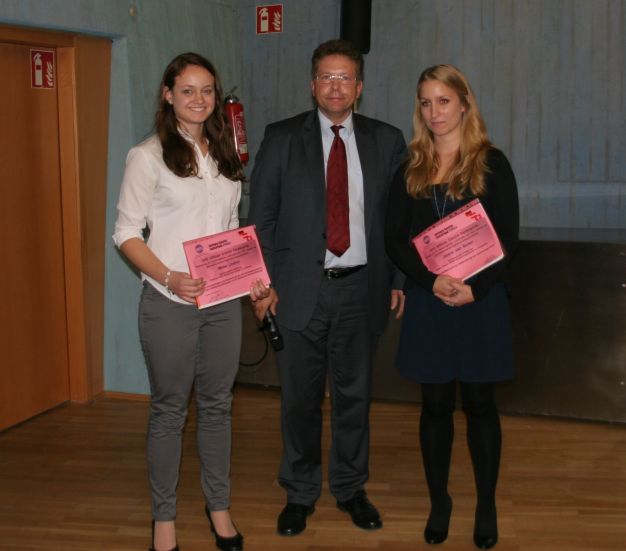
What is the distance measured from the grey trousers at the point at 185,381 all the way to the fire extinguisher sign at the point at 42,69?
2.04 m

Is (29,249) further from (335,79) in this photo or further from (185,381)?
(335,79)

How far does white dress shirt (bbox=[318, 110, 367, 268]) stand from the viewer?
304cm

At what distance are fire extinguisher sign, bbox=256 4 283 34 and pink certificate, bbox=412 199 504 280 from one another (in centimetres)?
317

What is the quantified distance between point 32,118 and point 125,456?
166 cm

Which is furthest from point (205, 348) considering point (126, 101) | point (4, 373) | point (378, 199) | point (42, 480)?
point (126, 101)

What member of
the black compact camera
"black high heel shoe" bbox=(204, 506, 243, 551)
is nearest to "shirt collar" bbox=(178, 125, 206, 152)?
the black compact camera

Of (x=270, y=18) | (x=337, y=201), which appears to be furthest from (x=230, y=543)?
(x=270, y=18)

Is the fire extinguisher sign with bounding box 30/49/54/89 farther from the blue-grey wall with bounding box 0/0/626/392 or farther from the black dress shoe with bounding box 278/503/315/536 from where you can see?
the black dress shoe with bounding box 278/503/315/536

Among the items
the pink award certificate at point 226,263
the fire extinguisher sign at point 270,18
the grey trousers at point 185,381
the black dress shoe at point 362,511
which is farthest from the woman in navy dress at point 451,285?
the fire extinguisher sign at point 270,18

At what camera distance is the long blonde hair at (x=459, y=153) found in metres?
2.76

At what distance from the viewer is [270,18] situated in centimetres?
562

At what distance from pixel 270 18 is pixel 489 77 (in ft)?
4.59

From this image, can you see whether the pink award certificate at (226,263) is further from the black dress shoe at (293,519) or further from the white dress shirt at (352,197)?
the black dress shoe at (293,519)

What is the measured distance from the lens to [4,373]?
4.28 metres
